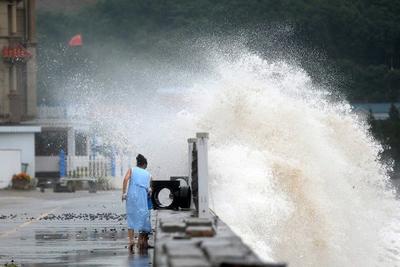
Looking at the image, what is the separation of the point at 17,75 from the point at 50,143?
15.1 ft

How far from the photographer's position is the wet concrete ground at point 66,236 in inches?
776

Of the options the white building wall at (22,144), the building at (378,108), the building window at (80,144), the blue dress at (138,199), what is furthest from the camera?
the building at (378,108)

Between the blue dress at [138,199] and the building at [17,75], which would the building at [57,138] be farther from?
the blue dress at [138,199]

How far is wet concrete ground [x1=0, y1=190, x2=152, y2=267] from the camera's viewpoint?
19719 mm

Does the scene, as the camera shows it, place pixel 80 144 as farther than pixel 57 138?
Yes

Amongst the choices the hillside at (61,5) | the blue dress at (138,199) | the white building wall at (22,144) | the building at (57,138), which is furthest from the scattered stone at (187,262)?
the hillside at (61,5)

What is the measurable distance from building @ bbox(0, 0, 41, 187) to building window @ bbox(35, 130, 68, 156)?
1531 mm

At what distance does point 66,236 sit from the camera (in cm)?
2512

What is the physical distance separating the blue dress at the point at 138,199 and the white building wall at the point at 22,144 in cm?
4904

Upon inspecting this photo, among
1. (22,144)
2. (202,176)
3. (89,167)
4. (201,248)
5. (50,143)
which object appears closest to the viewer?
(201,248)

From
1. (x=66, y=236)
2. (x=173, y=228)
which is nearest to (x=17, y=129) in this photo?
(x=66, y=236)

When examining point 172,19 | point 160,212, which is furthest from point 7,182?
point 172,19

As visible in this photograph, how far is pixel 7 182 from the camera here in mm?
63156

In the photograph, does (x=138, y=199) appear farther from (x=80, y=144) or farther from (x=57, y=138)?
(x=80, y=144)
